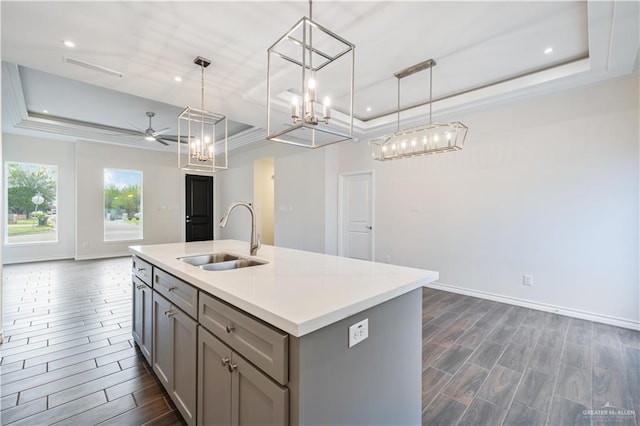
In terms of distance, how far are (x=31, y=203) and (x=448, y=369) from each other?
8408 mm

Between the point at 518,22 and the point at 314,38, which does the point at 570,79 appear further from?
the point at 314,38

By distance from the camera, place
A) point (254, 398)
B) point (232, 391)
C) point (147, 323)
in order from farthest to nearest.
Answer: point (147, 323) < point (232, 391) < point (254, 398)

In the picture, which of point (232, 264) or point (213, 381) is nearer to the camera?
point (213, 381)

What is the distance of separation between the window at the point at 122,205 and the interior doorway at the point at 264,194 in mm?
3039

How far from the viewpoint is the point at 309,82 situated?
1599 mm

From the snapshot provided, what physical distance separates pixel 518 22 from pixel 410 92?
154 centimetres

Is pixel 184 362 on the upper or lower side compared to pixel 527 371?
upper

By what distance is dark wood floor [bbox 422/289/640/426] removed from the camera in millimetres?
1758

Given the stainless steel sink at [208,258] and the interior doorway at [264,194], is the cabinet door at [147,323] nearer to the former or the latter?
the stainless steel sink at [208,258]

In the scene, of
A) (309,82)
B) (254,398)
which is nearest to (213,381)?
(254,398)

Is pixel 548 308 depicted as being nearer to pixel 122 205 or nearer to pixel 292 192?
pixel 292 192

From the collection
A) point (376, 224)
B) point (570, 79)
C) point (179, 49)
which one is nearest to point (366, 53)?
point (179, 49)

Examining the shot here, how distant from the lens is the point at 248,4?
83.1 inches

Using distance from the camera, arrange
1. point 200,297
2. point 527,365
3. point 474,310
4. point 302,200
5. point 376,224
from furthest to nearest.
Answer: point 302,200 < point 376,224 < point 474,310 < point 527,365 < point 200,297
